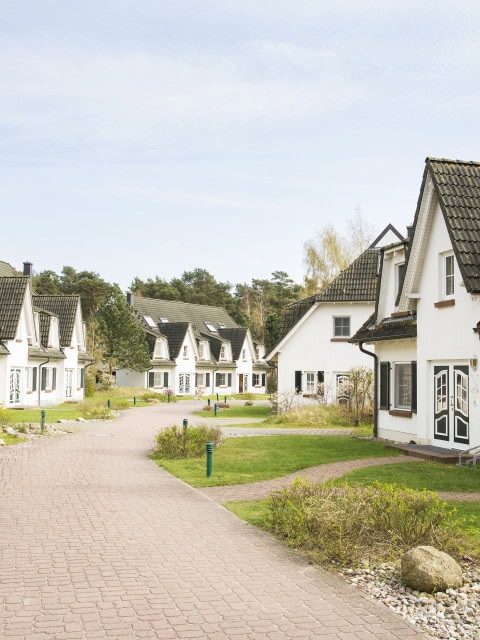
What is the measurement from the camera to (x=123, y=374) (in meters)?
60.3

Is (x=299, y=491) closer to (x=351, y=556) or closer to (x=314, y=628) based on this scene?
(x=351, y=556)

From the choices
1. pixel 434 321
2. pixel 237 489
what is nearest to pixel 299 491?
pixel 237 489

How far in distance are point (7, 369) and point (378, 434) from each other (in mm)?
21197

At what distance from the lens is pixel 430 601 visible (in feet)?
23.0

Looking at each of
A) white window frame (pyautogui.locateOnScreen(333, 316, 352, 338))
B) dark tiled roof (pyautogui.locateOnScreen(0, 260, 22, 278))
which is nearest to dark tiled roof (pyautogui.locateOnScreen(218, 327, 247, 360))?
dark tiled roof (pyautogui.locateOnScreen(0, 260, 22, 278))

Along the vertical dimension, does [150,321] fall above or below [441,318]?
above

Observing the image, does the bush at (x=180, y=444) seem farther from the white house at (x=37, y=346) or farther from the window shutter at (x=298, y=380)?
the white house at (x=37, y=346)

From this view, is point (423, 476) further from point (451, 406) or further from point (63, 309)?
point (63, 309)

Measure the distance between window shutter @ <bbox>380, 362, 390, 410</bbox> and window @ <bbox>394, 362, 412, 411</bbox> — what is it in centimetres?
32

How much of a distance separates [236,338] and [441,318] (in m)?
52.3

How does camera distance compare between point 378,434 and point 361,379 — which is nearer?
point 378,434

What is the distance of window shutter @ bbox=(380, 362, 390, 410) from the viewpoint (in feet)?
72.2

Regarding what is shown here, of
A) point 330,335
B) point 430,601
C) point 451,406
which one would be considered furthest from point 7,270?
point 430,601

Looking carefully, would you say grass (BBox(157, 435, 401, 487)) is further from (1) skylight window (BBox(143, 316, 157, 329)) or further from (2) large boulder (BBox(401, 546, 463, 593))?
(1) skylight window (BBox(143, 316, 157, 329))
